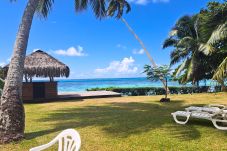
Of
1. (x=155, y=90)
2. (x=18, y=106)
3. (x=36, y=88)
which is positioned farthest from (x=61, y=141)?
(x=155, y=90)

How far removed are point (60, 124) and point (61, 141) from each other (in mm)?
5831

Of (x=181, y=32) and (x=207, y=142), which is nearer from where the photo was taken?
(x=207, y=142)

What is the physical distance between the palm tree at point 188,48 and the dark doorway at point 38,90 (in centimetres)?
1136

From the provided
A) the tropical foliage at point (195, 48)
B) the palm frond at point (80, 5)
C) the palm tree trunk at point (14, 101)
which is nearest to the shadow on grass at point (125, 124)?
the palm tree trunk at point (14, 101)

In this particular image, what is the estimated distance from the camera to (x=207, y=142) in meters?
7.30

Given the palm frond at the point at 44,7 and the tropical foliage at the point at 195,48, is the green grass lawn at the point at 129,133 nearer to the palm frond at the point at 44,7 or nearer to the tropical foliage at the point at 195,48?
the palm frond at the point at 44,7

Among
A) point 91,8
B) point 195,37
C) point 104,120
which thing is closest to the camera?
point 104,120

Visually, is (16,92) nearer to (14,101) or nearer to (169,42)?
(14,101)

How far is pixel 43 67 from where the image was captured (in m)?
19.0

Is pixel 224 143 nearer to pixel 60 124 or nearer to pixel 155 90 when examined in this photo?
pixel 60 124

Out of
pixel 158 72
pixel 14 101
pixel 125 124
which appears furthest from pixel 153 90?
pixel 14 101

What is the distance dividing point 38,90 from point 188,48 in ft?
41.8

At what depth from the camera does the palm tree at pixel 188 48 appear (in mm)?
23486

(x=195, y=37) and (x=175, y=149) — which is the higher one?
(x=195, y=37)
